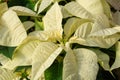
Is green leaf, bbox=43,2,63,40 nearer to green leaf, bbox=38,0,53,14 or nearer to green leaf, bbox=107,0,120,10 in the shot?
green leaf, bbox=38,0,53,14

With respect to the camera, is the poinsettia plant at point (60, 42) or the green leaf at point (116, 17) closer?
the poinsettia plant at point (60, 42)

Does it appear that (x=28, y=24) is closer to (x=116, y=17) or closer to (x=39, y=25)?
→ (x=39, y=25)

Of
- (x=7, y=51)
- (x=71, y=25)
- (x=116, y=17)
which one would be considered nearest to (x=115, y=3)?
(x=116, y=17)

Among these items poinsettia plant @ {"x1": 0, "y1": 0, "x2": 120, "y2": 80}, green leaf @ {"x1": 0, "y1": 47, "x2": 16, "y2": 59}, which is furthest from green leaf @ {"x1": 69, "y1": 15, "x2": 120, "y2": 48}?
green leaf @ {"x1": 0, "y1": 47, "x2": 16, "y2": 59}

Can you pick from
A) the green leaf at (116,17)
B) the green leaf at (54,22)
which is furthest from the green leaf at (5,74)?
the green leaf at (116,17)

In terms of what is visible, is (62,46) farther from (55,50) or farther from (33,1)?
(33,1)

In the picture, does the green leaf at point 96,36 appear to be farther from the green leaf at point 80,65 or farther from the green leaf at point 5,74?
the green leaf at point 5,74

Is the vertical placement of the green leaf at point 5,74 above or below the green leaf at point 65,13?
below
